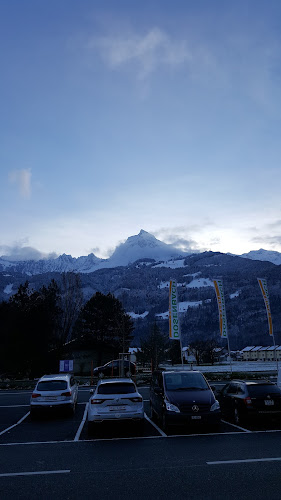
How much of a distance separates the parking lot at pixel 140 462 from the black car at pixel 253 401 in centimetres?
41

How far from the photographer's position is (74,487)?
24.3ft

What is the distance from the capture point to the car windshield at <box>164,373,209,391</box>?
1377 cm

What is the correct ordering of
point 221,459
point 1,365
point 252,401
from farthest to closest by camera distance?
point 1,365 → point 252,401 → point 221,459

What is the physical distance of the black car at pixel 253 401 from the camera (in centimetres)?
1384

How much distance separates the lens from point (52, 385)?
17609 millimetres

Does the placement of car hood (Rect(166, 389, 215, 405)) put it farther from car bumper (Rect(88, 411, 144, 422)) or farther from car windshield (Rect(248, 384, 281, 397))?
car windshield (Rect(248, 384, 281, 397))

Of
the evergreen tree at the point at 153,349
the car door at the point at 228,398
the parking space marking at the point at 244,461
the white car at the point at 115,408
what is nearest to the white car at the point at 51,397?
the white car at the point at 115,408

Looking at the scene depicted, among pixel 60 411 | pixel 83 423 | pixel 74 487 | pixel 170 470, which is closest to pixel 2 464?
pixel 74 487

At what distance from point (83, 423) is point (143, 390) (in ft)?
42.2

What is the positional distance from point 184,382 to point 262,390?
8.56 ft

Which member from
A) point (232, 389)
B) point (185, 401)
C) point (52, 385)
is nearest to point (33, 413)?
point (52, 385)

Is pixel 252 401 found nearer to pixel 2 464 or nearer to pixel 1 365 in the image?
pixel 2 464

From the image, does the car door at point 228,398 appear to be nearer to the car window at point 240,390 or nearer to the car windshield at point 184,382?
the car window at point 240,390

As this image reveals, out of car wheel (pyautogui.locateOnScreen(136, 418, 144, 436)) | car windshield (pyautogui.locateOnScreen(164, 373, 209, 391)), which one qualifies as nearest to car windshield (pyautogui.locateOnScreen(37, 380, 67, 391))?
car windshield (pyautogui.locateOnScreen(164, 373, 209, 391))
